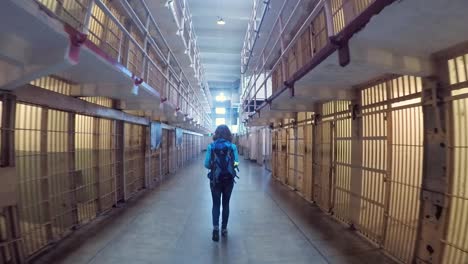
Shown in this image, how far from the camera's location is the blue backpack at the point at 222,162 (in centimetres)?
466

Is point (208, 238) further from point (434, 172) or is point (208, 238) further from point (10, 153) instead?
point (434, 172)

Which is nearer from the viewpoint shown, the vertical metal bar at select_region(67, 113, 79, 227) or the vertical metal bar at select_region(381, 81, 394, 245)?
the vertical metal bar at select_region(381, 81, 394, 245)

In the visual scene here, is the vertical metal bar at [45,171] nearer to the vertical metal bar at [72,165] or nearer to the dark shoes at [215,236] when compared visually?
the vertical metal bar at [72,165]

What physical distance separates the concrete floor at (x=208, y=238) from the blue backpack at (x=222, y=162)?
38.1 inches

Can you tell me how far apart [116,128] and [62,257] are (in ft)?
11.7

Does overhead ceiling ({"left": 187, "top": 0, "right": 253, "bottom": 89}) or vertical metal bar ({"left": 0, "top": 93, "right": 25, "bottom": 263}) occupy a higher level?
overhead ceiling ({"left": 187, "top": 0, "right": 253, "bottom": 89})

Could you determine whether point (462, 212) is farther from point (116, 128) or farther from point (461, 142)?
point (116, 128)

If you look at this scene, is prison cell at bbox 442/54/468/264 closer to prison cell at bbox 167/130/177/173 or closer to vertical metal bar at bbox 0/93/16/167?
vertical metal bar at bbox 0/93/16/167

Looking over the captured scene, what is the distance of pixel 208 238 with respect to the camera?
15.2ft

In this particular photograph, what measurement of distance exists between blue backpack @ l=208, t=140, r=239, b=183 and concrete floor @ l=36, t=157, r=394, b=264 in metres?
0.97

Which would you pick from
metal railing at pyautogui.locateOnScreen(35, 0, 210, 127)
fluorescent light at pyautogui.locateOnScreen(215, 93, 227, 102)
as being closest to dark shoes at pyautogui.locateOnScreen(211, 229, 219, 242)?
metal railing at pyautogui.locateOnScreen(35, 0, 210, 127)

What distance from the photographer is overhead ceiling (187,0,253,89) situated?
13.8 m

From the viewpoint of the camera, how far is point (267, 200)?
763 cm

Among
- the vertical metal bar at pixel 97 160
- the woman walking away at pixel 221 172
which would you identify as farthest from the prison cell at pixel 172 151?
the woman walking away at pixel 221 172
